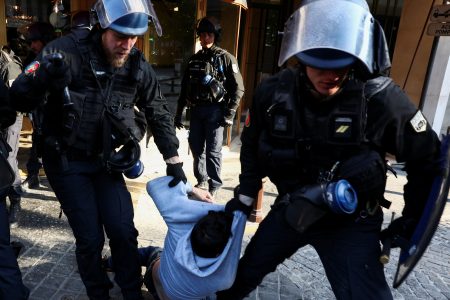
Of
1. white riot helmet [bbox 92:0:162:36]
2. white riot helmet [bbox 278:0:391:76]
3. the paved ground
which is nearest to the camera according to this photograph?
white riot helmet [bbox 278:0:391:76]

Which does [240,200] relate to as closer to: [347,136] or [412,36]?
[347,136]

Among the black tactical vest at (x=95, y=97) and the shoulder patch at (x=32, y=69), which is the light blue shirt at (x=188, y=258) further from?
the shoulder patch at (x=32, y=69)

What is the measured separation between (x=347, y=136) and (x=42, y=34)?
3.76 metres

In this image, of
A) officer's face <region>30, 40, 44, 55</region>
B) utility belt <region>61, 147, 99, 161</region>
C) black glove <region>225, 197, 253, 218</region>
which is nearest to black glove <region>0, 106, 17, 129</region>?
utility belt <region>61, 147, 99, 161</region>

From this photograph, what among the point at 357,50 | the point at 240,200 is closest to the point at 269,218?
the point at 240,200

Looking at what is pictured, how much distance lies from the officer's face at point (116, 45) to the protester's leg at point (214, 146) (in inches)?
90.5

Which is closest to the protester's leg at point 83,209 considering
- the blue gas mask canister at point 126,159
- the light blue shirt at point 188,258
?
the blue gas mask canister at point 126,159

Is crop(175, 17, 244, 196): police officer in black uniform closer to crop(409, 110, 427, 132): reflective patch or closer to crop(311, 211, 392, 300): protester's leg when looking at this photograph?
crop(311, 211, 392, 300): protester's leg

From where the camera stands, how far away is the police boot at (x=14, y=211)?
382cm

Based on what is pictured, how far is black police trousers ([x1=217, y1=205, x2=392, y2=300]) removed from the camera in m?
2.00

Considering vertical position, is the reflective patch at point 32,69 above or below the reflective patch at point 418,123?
above

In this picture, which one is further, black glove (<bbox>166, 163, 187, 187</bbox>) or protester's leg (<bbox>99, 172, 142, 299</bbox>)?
black glove (<bbox>166, 163, 187, 187</bbox>)

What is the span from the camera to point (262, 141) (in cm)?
223

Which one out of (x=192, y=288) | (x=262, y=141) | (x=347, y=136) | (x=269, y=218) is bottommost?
(x=192, y=288)
